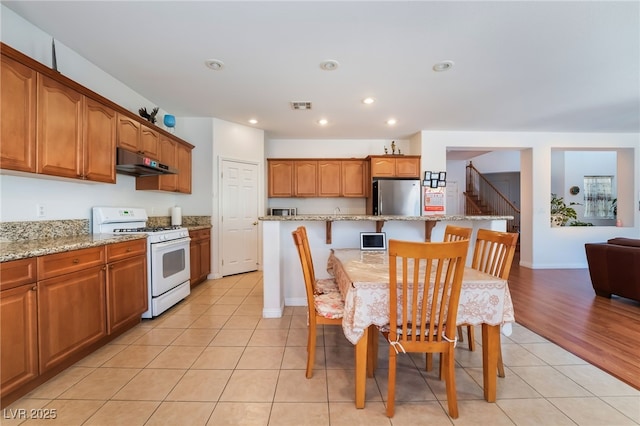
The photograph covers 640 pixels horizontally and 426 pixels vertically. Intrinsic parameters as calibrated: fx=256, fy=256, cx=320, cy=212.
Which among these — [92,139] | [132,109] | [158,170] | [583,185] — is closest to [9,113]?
[92,139]

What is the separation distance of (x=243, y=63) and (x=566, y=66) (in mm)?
3238

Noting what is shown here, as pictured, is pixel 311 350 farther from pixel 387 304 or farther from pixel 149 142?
pixel 149 142

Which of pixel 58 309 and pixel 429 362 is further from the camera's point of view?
pixel 429 362

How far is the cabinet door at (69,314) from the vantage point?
63.4 inches

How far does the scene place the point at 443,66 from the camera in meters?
2.56

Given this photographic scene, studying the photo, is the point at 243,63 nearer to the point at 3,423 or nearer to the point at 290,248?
the point at 290,248

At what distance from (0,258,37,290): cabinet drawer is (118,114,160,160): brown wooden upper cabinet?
155 cm

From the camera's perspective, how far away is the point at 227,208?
431 centimetres

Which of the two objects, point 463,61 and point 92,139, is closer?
point 92,139

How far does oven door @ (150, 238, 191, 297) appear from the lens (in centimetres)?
263

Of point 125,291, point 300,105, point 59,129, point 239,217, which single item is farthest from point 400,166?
point 59,129

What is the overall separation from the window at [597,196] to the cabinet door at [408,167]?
6663mm

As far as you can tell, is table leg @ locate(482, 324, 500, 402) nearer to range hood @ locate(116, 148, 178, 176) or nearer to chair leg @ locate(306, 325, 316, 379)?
chair leg @ locate(306, 325, 316, 379)

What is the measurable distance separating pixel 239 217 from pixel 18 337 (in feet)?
10.0
